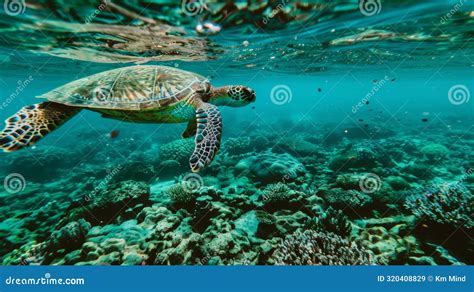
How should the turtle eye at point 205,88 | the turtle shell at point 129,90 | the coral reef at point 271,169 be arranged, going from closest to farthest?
1. the turtle shell at point 129,90
2. the turtle eye at point 205,88
3. the coral reef at point 271,169

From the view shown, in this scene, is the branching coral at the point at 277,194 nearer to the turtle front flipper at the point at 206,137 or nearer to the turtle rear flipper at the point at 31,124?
the turtle front flipper at the point at 206,137

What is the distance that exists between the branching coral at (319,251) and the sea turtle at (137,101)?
255 cm

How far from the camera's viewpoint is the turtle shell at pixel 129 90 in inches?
221

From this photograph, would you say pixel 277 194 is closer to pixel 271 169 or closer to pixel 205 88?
pixel 271 169

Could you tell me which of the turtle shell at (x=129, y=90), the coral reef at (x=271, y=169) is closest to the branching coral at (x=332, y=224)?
the coral reef at (x=271, y=169)

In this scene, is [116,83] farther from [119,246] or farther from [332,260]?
[332,260]

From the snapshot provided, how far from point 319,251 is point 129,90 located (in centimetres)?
547

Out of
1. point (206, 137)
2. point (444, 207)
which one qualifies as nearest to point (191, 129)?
point (206, 137)

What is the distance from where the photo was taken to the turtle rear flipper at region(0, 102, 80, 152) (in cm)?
475

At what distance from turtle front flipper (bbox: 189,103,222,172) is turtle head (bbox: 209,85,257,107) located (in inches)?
32.7

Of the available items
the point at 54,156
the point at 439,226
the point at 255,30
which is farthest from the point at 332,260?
the point at 54,156

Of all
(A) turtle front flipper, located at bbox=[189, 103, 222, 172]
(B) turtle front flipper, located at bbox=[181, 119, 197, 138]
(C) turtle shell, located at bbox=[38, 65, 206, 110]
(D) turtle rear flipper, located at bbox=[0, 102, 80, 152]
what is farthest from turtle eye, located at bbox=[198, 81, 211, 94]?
(D) turtle rear flipper, located at bbox=[0, 102, 80, 152]

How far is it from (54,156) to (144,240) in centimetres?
1349

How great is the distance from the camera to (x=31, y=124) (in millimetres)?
5242
